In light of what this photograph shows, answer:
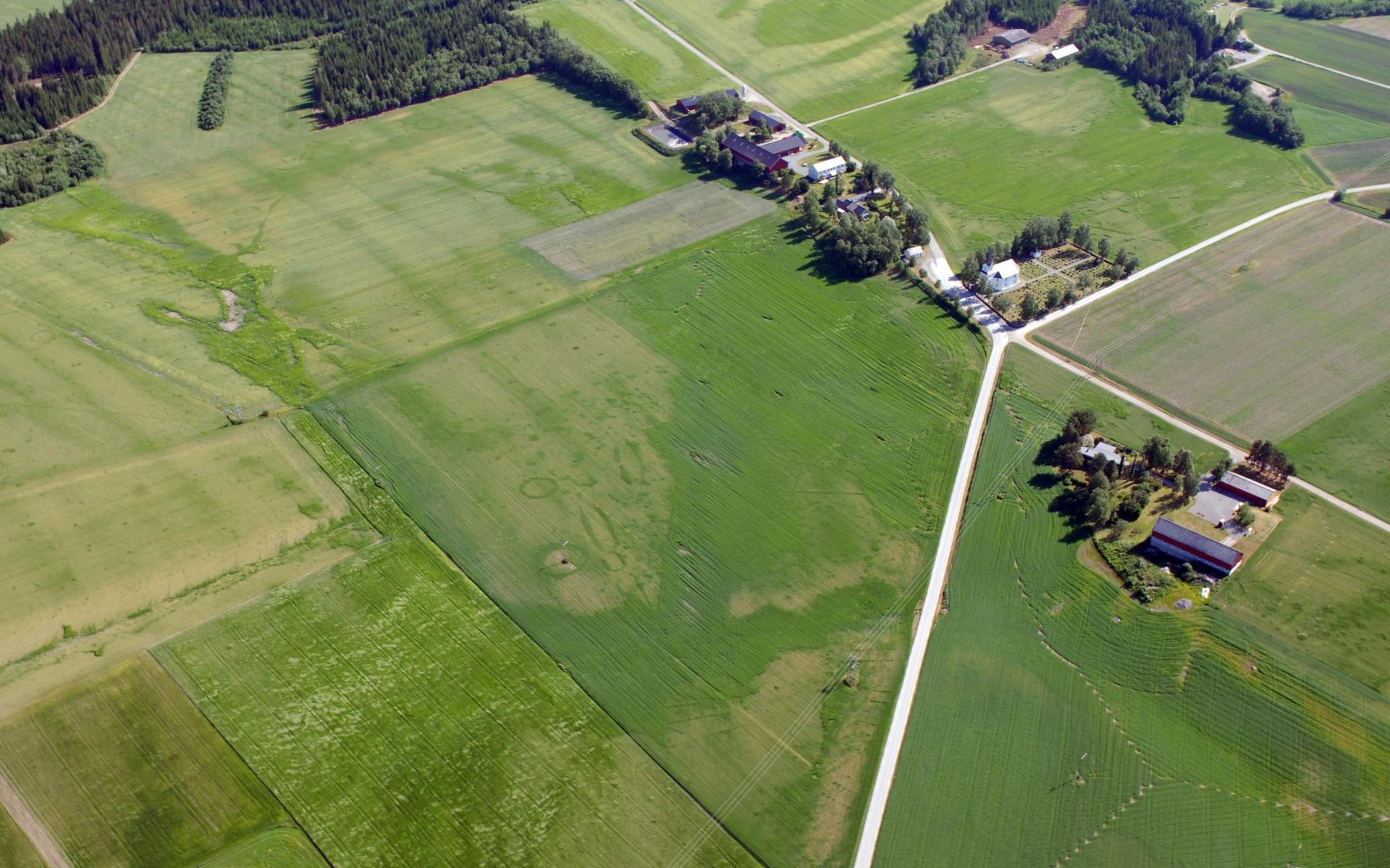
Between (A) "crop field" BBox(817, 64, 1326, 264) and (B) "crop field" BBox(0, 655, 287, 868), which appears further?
(A) "crop field" BBox(817, 64, 1326, 264)

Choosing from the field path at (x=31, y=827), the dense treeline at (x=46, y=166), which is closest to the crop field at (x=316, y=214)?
the dense treeline at (x=46, y=166)

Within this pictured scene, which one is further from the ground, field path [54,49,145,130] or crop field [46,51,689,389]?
field path [54,49,145,130]

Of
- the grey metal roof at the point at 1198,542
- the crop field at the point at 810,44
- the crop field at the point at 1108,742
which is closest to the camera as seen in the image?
the crop field at the point at 1108,742

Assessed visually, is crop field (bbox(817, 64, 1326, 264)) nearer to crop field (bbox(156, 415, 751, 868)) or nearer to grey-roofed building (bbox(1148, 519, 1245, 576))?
grey-roofed building (bbox(1148, 519, 1245, 576))

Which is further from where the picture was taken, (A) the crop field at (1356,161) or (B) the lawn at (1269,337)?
(A) the crop field at (1356,161)

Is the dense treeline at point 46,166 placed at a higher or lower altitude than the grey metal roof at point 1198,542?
higher

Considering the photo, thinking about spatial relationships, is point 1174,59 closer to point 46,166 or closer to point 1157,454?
point 1157,454

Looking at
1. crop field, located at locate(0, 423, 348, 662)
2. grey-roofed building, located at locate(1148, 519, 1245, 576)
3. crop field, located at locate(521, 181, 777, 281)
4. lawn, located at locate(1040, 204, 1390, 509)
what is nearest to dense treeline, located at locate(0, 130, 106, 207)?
crop field, located at locate(0, 423, 348, 662)

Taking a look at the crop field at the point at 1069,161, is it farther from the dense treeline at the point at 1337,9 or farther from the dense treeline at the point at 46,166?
the dense treeline at the point at 46,166
